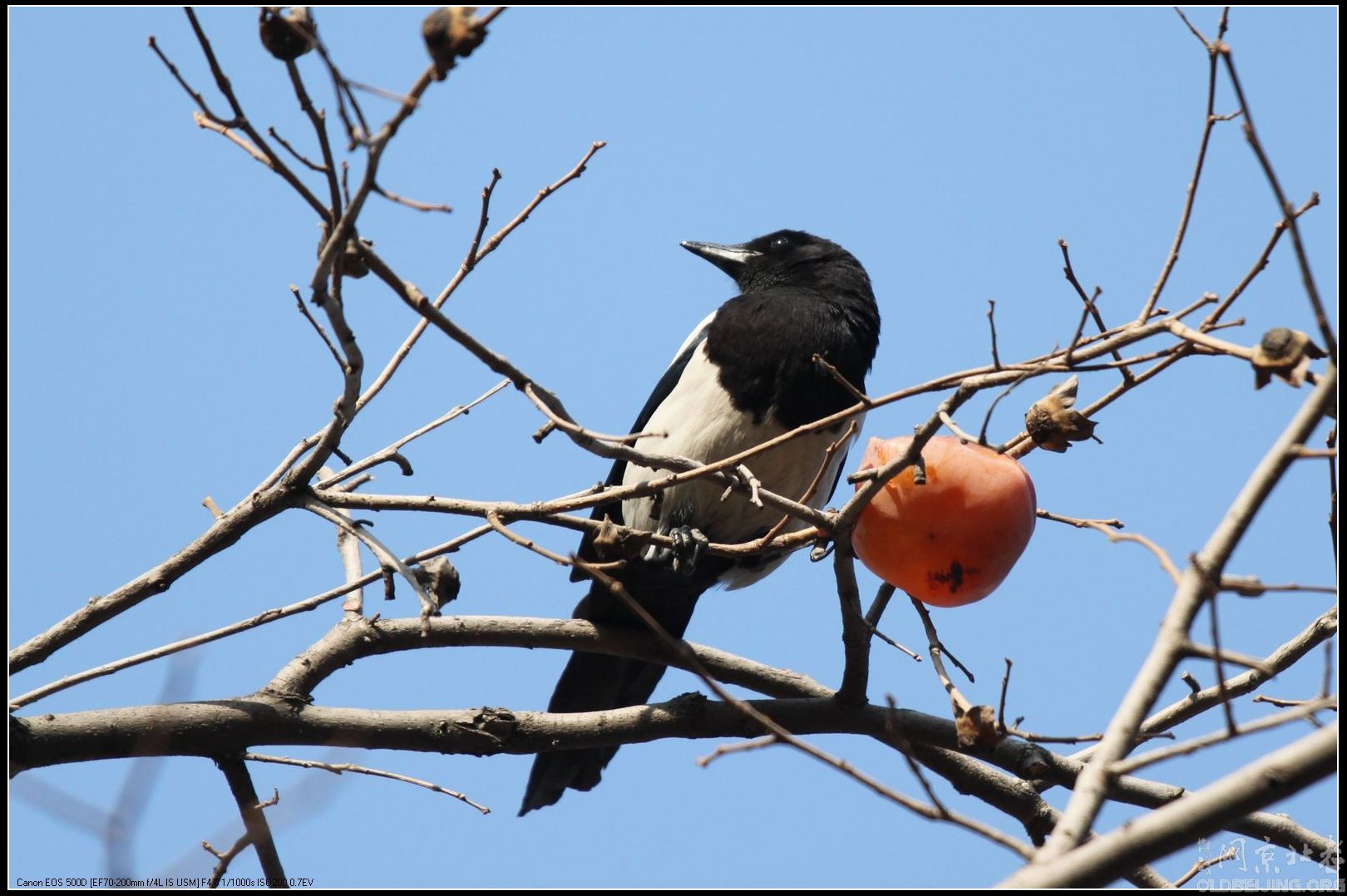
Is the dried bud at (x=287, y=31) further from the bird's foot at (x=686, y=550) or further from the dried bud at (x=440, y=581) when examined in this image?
the bird's foot at (x=686, y=550)

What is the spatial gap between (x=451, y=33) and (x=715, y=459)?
247 centimetres

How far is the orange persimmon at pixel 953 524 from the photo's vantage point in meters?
2.73

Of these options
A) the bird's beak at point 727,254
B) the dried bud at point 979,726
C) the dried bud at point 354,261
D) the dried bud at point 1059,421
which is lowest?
the dried bud at point 979,726

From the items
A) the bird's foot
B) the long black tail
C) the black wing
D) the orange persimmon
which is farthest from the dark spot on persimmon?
the black wing

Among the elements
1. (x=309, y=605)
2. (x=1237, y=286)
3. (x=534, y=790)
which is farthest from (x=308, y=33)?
(x=534, y=790)

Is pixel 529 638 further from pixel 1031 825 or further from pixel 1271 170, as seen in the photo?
pixel 1271 170

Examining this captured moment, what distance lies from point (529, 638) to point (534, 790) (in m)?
0.81

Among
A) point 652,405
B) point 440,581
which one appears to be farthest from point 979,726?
point 652,405

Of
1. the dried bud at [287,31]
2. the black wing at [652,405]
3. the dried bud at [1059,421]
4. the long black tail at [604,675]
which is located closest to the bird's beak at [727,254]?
the black wing at [652,405]

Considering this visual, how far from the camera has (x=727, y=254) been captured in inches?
214

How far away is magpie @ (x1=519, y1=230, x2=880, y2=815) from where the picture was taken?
4.11 meters

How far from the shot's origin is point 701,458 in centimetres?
418

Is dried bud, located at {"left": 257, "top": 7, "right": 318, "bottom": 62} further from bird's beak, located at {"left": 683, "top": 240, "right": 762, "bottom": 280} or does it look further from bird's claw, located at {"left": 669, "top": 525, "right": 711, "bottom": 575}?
bird's beak, located at {"left": 683, "top": 240, "right": 762, "bottom": 280}

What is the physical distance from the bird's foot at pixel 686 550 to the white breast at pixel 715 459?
12 cm
